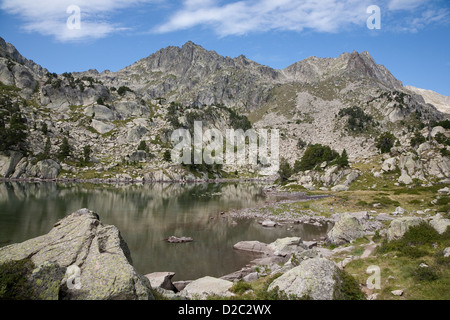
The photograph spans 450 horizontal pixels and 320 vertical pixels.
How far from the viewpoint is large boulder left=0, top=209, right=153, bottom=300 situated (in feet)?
35.8

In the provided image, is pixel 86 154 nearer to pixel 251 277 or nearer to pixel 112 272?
pixel 251 277

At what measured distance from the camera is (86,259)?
13.5 meters

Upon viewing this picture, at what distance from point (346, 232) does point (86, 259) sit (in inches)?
1281

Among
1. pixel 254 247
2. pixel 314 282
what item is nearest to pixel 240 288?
pixel 314 282

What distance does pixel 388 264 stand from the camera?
2122 cm

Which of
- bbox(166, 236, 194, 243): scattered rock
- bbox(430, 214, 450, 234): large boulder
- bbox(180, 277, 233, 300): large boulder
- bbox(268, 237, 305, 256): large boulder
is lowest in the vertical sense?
Answer: bbox(166, 236, 194, 243): scattered rock

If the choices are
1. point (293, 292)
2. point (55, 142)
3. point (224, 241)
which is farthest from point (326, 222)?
point (55, 142)

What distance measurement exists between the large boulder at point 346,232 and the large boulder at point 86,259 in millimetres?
29041

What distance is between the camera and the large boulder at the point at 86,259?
35.8 feet

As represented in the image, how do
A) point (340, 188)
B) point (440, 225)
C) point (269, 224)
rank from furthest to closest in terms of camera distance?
point (340, 188)
point (269, 224)
point (440, 225)

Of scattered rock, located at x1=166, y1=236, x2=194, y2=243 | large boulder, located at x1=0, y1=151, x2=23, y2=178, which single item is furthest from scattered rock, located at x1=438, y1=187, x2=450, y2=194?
large boulder, located at x1=0, y1=151, x2=23, y2=178

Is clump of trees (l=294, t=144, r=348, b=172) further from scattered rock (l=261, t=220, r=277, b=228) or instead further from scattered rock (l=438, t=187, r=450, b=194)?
scattered rock (l=261, t=220, r=277, b=228)

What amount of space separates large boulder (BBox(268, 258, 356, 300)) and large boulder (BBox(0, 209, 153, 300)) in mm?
7721

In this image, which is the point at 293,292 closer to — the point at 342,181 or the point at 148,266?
the point at 148,266
